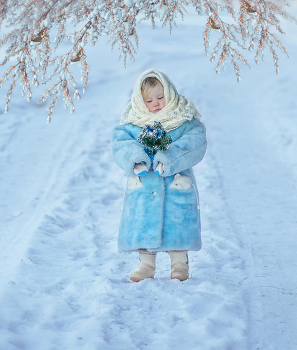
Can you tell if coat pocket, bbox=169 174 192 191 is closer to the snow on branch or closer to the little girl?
the little girl

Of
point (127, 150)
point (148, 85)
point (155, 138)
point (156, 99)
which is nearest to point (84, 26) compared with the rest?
point (148, 85)

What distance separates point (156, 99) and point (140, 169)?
2.15ft

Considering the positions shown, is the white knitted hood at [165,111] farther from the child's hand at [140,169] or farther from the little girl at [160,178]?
the child's hand at [140,169]

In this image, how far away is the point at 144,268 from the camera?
10.6 feet

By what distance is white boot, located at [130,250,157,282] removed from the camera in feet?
10.5

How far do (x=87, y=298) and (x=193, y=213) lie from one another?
1049mm

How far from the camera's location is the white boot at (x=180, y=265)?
3162 mm

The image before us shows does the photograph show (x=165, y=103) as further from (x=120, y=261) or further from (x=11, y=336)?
(x=11, y=336)

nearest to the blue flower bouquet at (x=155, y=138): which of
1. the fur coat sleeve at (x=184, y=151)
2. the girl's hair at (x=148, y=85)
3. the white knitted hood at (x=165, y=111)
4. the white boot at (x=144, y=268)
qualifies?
the fur coat sleeve at (x=184, y=151)

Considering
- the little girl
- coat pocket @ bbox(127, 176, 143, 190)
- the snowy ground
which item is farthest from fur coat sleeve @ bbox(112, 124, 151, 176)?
the snowy ground

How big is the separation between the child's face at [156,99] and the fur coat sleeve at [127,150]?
228 mm

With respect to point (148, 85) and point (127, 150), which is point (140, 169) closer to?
point (127, 150)

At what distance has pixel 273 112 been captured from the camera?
9.44 m

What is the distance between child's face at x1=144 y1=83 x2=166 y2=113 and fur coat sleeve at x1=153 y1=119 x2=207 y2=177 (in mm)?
263
